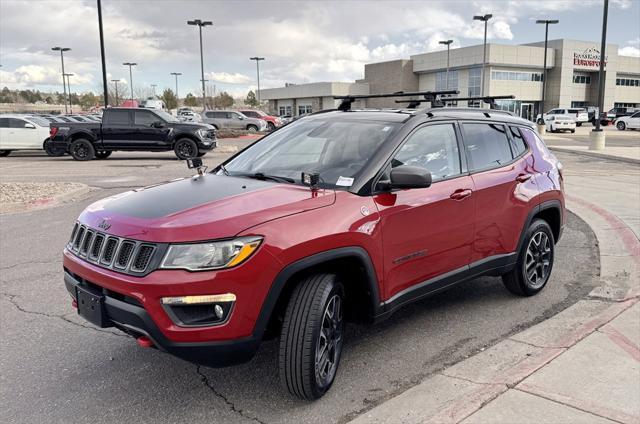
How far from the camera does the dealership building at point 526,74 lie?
2719 inches

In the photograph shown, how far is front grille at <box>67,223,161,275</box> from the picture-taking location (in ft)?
9.36

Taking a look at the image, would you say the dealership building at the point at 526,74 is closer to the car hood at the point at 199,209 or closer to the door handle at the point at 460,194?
the door handle at the point at 460,194

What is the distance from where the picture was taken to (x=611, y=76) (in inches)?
3056

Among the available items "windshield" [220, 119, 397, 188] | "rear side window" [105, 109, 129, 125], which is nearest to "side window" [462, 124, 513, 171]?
"windshield" [220, 119, 397, 188]

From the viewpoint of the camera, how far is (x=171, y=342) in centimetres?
282

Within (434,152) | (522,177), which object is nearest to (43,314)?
(434,152)

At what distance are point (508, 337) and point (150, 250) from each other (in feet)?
9.19

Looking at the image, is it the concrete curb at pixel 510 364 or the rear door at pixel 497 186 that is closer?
the concrete curb at pixel 510 364

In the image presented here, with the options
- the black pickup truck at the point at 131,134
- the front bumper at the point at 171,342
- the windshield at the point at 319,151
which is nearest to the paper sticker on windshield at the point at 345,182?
the windshield at the point at 319,151

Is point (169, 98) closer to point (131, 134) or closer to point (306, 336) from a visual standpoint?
point (131, 134)

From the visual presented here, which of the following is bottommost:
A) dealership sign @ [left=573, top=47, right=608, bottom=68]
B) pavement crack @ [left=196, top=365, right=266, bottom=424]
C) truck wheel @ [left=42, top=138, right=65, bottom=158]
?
pavement crack @ [left=196, top=365, right=266, bottom=424]

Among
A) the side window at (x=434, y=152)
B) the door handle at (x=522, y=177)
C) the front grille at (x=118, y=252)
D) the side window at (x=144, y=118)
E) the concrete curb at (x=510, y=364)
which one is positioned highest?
the side window at (x=144, y=118)

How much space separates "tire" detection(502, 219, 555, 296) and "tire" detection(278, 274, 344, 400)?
2.42m

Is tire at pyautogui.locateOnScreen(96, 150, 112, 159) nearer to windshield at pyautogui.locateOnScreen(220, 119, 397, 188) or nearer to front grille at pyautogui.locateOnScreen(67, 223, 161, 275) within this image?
windshield at pyautogui.locateOnScreen(220, 119, 397, 188)
